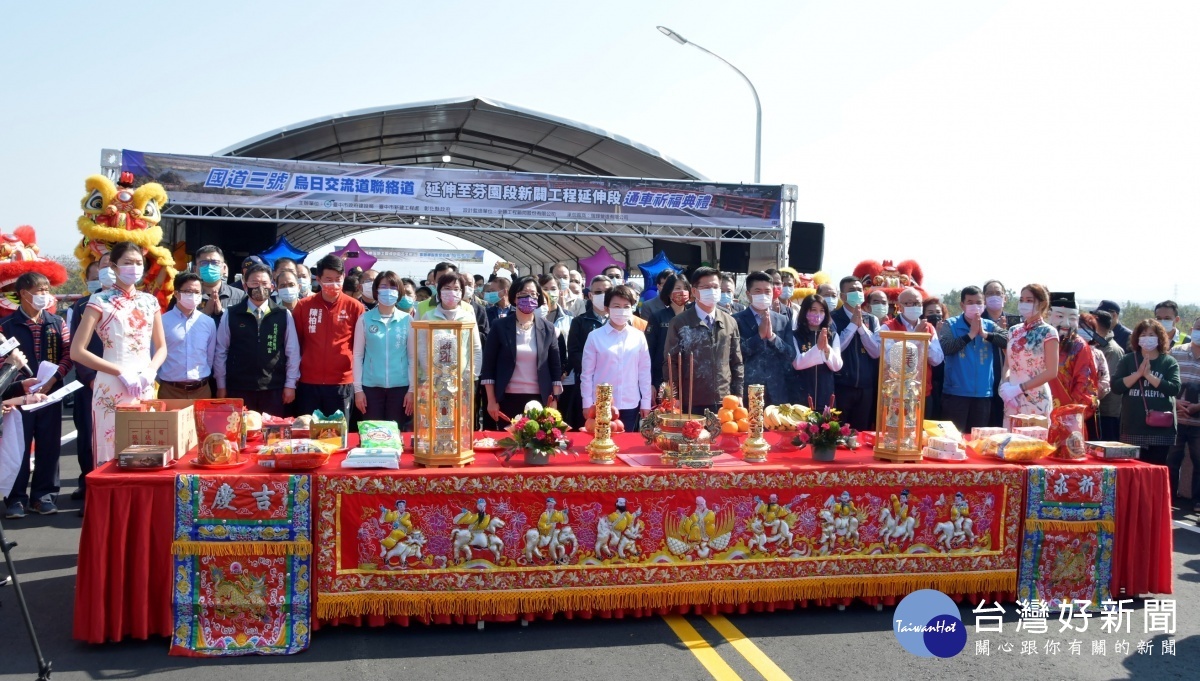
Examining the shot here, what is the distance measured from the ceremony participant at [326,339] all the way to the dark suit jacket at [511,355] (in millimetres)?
908

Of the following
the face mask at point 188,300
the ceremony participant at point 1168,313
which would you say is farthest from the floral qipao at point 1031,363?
the face mask at point 188,300

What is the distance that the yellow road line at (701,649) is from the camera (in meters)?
3.32

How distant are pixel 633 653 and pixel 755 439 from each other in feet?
3.92

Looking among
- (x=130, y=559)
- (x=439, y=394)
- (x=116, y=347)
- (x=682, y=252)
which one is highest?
(x=682, y=252)

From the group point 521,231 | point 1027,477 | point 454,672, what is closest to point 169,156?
point 521,231

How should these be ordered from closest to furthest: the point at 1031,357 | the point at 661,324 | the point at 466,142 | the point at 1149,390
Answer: the point at 1031,357, the point at 661,324, the point at 1149,390, the point at 466,142

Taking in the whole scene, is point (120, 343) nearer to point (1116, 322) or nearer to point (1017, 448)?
point (1017, 448)

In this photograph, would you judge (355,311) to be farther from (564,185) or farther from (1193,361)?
(564,185)

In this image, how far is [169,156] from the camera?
1232 centimetres

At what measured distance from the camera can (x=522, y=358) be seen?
5.50 m

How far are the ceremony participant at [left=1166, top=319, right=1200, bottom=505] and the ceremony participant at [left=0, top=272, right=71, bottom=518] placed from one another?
26.5ft

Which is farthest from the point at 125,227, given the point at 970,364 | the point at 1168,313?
the point at 1168,313

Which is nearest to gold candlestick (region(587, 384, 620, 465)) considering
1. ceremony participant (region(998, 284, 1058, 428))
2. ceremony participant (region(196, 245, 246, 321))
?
ceremony participant (region(998, 284, 1058, 428))

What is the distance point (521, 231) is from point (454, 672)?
10.9 meters
